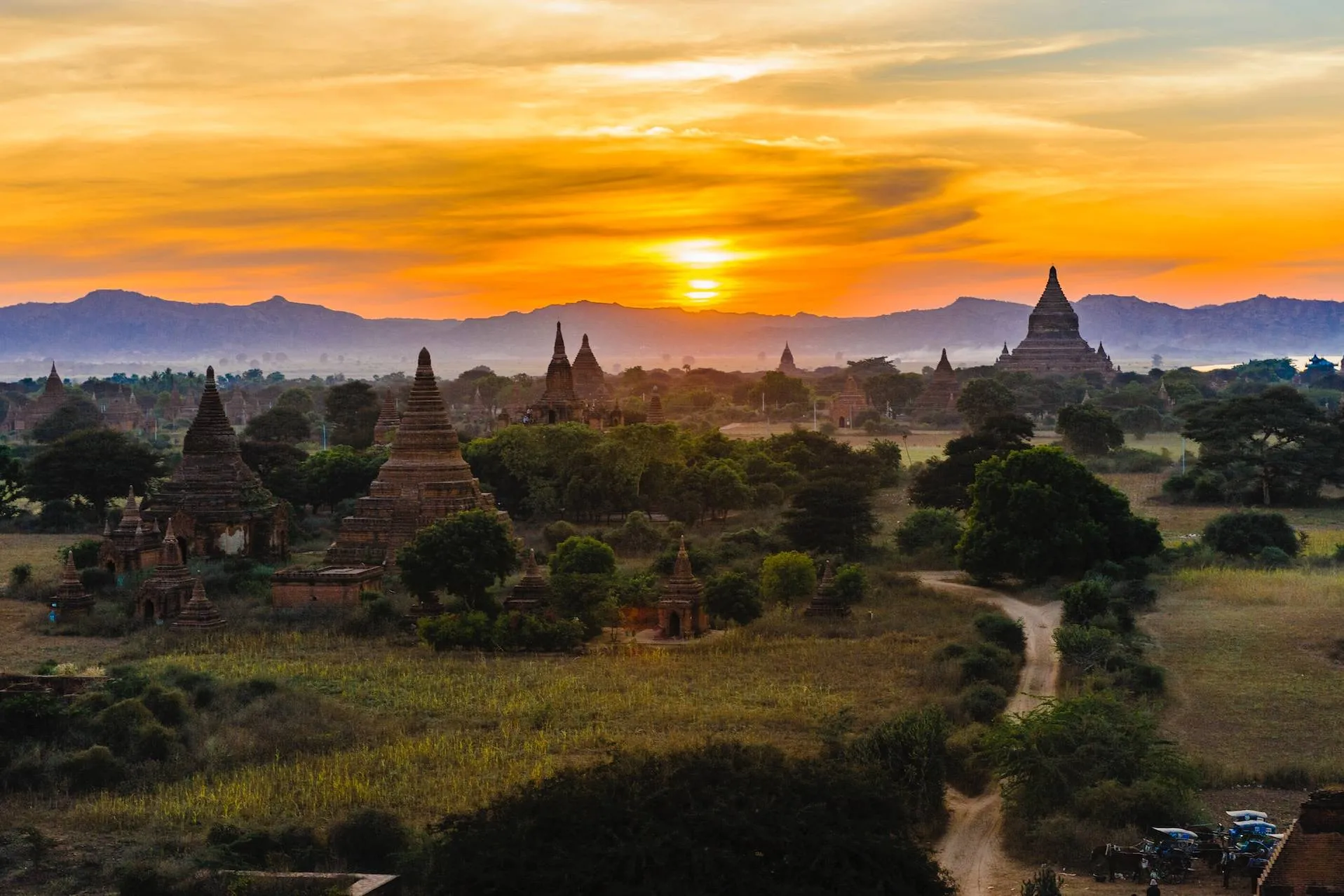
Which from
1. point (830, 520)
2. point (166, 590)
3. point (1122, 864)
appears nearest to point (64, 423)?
point (166, 590)

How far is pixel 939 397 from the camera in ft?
404

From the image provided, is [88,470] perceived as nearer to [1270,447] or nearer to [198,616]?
[198,616]

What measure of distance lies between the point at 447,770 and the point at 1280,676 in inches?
633

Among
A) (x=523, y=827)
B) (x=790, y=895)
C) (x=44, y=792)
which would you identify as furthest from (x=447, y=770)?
(x=790, y=895)

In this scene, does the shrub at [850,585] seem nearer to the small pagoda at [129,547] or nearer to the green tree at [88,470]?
the small pagoda at [129,547]

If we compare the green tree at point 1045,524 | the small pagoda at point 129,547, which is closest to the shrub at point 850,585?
the green tree at point 1045,524

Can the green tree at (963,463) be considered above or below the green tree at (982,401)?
below

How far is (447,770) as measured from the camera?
23812mm

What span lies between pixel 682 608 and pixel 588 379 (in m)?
55.4

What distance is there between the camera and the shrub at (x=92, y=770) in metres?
23.5

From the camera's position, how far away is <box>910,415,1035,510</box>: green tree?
53750 millimetres

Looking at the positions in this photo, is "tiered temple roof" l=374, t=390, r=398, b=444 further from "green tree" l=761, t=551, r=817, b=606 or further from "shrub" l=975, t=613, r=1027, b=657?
"shrub" l=975, t=613, r=1027, b=657

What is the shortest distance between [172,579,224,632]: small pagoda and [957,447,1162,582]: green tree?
19413 millimetres

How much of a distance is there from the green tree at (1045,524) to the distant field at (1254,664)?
1887 millimetres
